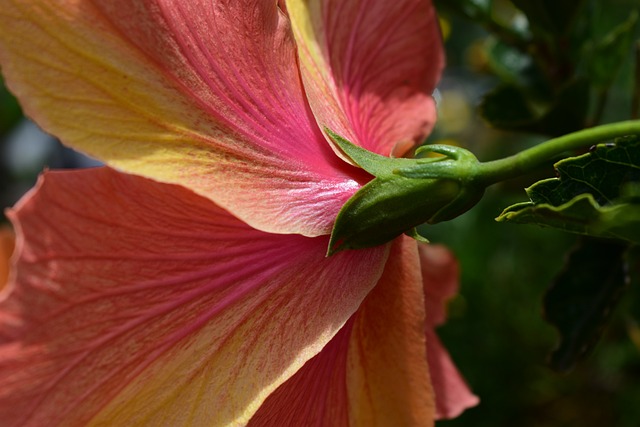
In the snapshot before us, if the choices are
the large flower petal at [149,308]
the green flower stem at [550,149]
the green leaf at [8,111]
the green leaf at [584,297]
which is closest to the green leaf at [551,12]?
the green leaf at [584,297]

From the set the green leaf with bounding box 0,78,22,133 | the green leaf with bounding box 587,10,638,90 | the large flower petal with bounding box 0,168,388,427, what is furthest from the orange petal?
the green leaf with bounding box 0,78,22,133

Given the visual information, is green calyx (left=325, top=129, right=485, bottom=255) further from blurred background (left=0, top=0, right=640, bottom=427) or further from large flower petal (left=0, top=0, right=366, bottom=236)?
blurred background (left=0, top=0, right=640, bottom=427)

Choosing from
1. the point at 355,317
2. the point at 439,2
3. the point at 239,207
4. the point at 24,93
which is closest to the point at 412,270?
the point at 355,317

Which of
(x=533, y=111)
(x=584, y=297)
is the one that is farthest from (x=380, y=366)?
(x=533, y=111)

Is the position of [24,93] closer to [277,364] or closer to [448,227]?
[277,364]

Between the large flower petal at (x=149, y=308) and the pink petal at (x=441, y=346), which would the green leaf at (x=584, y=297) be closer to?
the pink petal at (x=441, y=346)

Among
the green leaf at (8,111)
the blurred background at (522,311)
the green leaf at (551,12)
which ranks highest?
the green leaf at (551,12)

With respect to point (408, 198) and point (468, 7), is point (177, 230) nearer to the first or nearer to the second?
point (408, 198)
